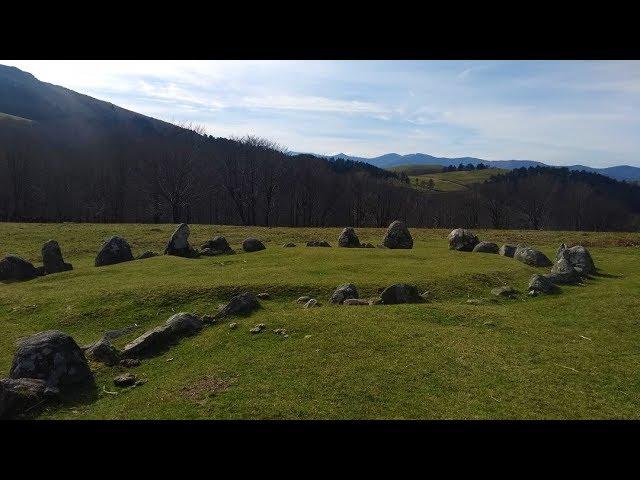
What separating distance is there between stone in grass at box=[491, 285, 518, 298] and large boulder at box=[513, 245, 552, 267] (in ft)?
25.5

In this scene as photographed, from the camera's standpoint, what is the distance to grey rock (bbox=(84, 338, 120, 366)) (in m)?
14.9

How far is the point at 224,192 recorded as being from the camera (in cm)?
11931

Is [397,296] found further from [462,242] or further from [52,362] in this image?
[462,242]

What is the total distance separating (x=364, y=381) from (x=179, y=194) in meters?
76.6

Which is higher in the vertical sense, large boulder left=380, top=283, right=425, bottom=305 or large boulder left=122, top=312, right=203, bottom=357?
large boulder left=380, top=283, right=425, bottom=305

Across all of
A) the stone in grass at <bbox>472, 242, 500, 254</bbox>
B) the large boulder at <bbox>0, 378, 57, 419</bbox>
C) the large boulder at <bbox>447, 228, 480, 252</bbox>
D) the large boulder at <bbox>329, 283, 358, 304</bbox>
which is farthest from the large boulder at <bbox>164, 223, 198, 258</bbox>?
the large boulder at <bbox>0, 378, 57, 419</bbox>

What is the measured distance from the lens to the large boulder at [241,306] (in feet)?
61.8

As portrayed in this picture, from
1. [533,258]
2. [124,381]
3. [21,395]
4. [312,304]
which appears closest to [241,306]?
[312,304]

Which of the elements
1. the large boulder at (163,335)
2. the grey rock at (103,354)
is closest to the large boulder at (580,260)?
the large boulder at (163,335)

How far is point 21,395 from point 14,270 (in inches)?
807

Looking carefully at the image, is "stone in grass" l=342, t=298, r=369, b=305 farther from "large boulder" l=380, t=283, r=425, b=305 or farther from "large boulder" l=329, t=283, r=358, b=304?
"large boulder" l=380, t=283, r=425, b=305

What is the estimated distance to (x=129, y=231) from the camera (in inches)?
1911
